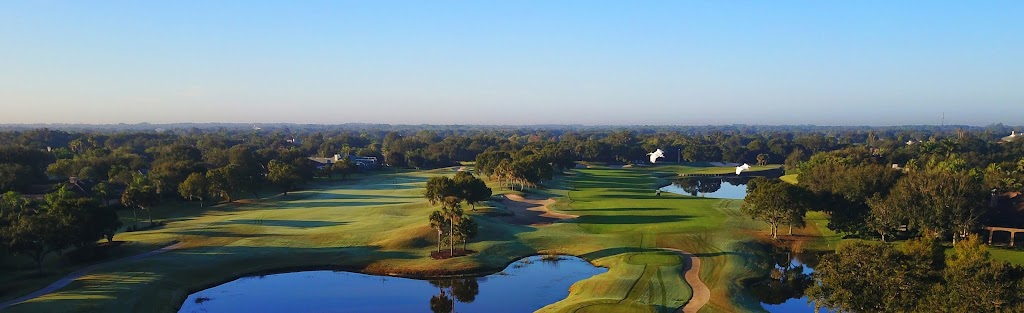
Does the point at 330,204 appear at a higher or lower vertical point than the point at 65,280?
lower

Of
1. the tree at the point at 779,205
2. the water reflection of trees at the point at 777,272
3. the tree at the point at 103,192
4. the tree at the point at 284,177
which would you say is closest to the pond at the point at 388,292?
the water reflection of trees at the point at 777,272

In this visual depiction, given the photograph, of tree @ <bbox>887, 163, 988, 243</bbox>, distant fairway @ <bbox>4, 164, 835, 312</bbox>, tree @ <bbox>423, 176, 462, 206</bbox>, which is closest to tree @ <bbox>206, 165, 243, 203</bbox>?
distant fairway @ <bbox>4, 164, 835, 312</bbox>

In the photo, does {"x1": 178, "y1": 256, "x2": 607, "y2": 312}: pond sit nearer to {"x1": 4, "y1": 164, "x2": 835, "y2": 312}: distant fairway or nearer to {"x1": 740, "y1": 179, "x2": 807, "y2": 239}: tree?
{"x1": 4, "y1": 164, "x2": 835, "y2": 312}: distant fairway

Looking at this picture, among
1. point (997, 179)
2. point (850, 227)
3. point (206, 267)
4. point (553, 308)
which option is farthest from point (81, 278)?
point (997, 179)

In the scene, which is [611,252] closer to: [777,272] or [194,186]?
[777,272]

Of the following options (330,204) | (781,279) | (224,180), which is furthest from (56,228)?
(781,279)

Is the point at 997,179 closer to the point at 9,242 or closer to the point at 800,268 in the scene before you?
the point at 800,268
